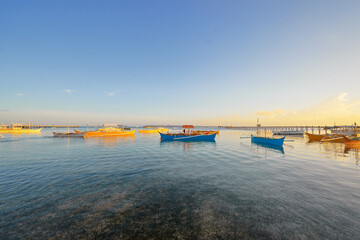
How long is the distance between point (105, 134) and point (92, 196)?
50753 mm

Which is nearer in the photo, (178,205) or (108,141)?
(178,205)

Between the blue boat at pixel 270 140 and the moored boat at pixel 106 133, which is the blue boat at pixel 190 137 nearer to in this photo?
the blue boat at pixel 270 140

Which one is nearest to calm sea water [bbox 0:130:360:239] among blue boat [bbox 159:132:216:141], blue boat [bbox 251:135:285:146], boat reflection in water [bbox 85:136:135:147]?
boat reflection in water [bbox 85:136:135:147]

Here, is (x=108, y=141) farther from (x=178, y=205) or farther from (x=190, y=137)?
(x=178, y=205)

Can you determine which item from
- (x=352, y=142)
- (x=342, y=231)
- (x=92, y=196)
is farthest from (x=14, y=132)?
(x=352, y=142)

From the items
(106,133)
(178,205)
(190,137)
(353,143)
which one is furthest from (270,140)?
(106,133)

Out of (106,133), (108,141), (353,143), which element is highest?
(106,133)

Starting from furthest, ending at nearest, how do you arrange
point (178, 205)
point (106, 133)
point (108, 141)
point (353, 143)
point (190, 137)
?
point (106, 133) → point (190, 137) → point (108, 141) → point (353, 143) → point (178, 205)

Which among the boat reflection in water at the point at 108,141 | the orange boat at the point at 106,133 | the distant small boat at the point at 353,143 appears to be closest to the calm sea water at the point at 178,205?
the boat reflection in water at the point at 108,141

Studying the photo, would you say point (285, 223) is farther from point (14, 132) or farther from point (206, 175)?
point (14, 132)

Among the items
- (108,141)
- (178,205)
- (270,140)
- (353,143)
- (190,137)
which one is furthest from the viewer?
(190,137)

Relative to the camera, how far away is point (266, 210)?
6570 millimetres

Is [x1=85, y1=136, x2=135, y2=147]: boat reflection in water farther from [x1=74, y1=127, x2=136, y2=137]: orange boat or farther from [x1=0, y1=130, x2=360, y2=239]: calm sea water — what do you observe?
[x1=0, y1=130, x2=360, y2=239]: calm sea water

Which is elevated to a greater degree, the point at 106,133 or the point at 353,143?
the point at 106,133
